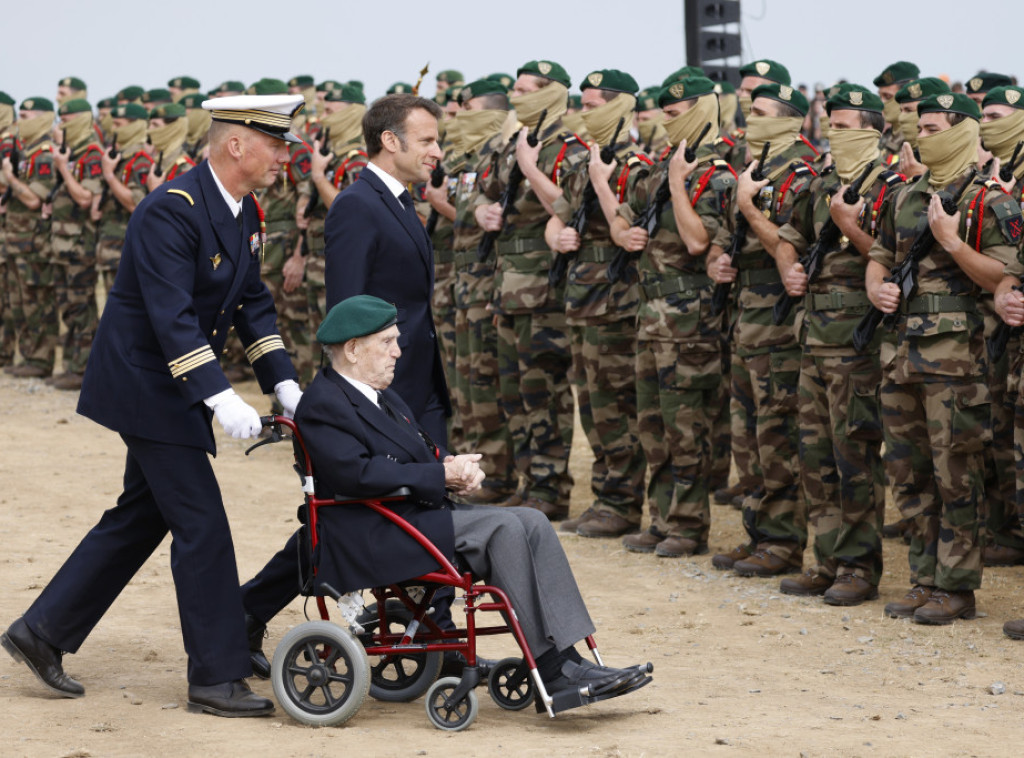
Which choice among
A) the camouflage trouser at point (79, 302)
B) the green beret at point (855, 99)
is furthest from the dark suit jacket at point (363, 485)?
the camouflage trouser at point (79, 302)

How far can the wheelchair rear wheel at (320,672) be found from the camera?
Answer: 5.00m

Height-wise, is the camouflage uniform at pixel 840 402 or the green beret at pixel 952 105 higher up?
the green beret at pixel 952 105

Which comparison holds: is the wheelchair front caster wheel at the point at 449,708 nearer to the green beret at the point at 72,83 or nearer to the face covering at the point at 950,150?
the face covering at the point at 950,150

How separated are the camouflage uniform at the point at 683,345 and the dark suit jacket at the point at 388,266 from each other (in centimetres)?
242

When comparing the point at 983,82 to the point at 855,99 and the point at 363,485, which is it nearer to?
the point at 855,99

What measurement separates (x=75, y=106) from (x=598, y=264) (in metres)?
7.20

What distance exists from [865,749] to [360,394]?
6.68 feet

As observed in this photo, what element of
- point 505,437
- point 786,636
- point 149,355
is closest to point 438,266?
point 505,437

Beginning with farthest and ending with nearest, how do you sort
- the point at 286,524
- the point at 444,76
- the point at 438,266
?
the point at 444,76 → the point at 438,266 → the point at 286,524

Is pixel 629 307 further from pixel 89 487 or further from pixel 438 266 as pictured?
pixel 89 487

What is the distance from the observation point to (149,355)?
5.27 m

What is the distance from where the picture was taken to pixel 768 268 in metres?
7.64

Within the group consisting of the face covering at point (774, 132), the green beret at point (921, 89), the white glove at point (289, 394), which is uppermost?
the green beret at point (921, 89)

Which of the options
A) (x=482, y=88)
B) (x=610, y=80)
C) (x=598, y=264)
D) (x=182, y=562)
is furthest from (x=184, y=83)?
(x=182, y=562)
